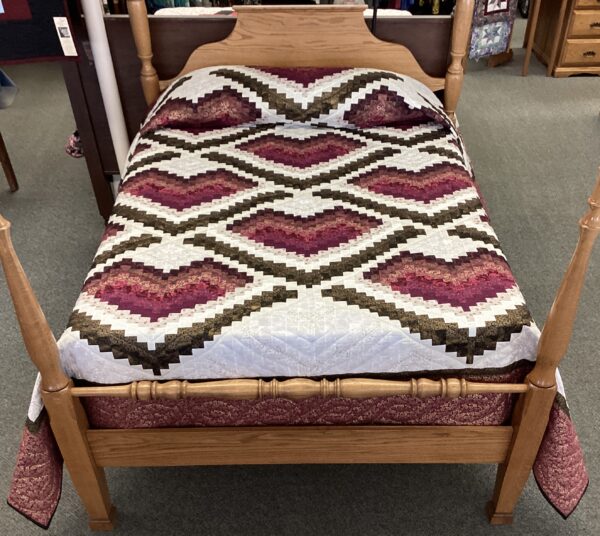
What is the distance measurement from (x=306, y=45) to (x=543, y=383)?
64.9 inches

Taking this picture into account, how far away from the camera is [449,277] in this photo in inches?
64.8

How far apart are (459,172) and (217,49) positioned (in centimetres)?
109

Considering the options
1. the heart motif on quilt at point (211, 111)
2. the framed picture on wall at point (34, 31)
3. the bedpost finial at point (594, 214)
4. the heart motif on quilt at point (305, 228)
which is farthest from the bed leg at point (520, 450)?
the framed picture on wall at point (34, 31)

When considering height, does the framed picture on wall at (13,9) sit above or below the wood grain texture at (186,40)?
above

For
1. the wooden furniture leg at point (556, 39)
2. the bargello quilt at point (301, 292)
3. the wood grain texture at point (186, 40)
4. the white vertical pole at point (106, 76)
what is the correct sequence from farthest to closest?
the wooden furniture leg at point (556, 39) → the wood grain texture at point (186, 40) → the white vertical pole at point (106, 76) → the bargello quilt at point (301, 292)

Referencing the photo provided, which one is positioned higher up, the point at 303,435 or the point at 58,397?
the point at 58,397

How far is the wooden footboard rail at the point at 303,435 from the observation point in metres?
1.45

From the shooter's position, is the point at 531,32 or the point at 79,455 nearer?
the point at 79,455

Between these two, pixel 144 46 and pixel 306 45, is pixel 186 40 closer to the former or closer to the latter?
pixel 144 46

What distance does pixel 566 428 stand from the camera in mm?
1551

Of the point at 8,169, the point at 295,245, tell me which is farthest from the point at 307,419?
the point at 8,169

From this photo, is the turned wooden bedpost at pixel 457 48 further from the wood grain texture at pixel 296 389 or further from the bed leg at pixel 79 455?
the bed leg at pixel 79 455

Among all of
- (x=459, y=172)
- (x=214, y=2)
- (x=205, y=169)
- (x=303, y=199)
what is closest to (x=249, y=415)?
(x=303, y=199)

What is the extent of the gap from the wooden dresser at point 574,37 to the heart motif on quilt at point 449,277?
3.04m
